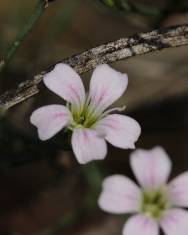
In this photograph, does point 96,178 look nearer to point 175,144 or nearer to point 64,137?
point 64,137

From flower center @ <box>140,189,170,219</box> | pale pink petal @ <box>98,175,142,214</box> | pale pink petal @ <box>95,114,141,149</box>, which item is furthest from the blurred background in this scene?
pale pink petal @ <box>95,114,141,149</box>

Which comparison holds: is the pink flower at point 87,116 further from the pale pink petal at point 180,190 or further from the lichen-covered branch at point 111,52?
the pale pink petal at point 180,190

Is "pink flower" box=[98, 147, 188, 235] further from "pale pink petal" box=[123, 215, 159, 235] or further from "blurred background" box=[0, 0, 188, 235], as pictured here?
"blurred background" box=[0, 0, 188, 235]

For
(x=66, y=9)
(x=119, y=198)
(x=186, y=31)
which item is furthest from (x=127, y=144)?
(x=66, y=9)

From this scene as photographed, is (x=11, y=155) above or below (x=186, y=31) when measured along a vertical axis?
below

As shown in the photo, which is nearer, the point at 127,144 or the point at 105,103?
the point at 127,144

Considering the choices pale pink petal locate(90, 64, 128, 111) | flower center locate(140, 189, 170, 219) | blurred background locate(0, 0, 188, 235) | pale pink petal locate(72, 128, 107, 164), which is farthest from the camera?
blurred background locate(0, 0, 188, 235)

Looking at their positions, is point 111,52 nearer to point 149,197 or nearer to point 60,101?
point 149,197

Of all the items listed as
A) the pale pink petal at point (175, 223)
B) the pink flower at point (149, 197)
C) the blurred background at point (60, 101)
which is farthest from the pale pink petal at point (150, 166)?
the blurred background at point (60, 101)
